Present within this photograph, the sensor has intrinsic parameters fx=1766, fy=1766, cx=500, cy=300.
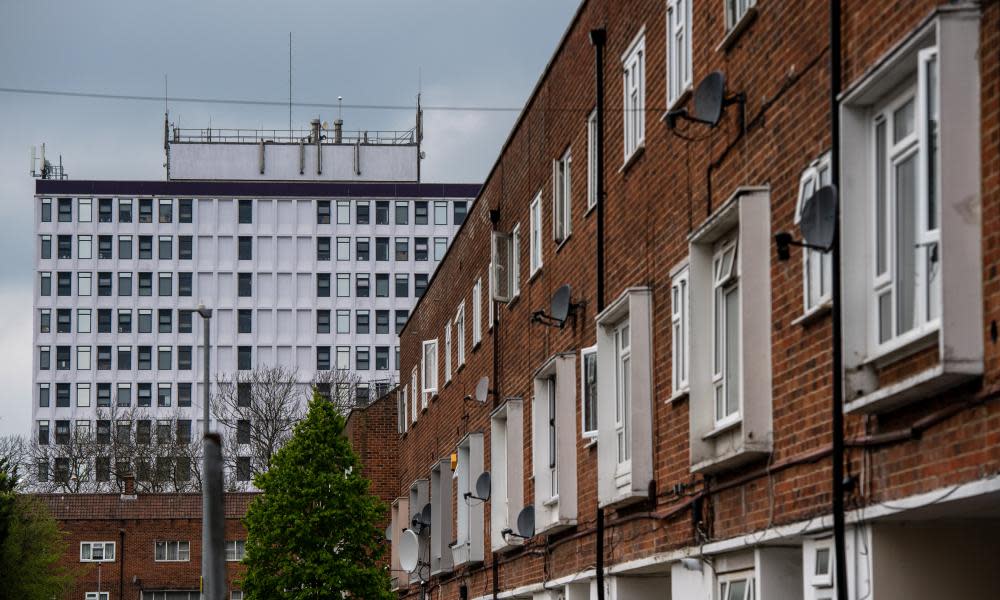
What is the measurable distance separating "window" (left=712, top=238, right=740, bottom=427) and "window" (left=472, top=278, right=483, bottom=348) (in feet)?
51.8

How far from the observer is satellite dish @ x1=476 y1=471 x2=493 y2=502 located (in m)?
26.8

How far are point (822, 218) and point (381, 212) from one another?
10302cm

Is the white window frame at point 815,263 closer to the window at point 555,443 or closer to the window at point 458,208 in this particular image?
the window at point 555,443

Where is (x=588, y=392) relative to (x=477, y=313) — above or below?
below

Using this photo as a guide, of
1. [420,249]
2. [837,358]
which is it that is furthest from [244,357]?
[837,358]

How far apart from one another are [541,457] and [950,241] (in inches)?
571

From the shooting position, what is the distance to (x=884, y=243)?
34.5 feet

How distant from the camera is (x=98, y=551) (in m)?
75.0

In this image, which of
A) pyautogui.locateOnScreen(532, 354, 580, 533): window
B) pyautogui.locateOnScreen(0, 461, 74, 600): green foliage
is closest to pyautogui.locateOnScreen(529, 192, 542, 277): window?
pyautogui.locateOnScreen(532, 354, 580, 533): window

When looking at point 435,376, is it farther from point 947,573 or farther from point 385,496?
point 947,573

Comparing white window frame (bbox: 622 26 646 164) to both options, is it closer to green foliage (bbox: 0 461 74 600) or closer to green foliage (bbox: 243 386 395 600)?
green foliage (bbox: 243 386 395 600)

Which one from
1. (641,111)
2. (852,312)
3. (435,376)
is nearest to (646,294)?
(641,111)

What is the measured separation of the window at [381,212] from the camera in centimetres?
11288

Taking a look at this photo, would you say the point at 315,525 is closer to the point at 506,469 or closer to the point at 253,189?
the point at 506,469
